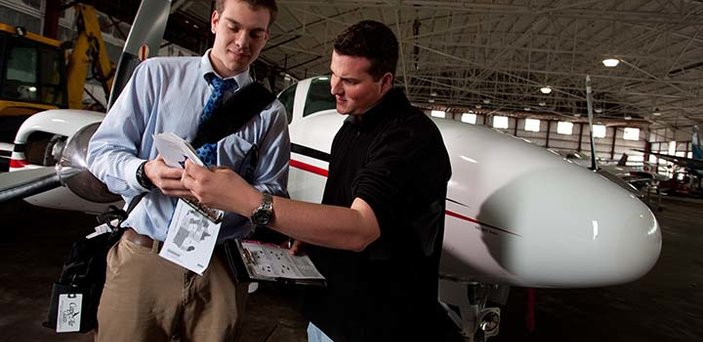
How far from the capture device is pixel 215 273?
1.58m

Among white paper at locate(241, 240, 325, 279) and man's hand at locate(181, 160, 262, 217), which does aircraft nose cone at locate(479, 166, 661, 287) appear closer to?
white paper at locate(241, 240, 325, 279)

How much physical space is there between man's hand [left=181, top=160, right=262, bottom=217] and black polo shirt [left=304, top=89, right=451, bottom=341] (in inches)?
12.2

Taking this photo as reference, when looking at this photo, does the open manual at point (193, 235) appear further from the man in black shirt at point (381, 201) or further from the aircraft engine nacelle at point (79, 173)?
the aircraft engine nacelle at point (79, 173)

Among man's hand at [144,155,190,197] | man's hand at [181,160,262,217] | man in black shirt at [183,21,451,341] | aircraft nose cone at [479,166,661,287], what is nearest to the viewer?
man's hand at [181,160,262,217]

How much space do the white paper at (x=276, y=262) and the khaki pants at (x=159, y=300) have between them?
17cm

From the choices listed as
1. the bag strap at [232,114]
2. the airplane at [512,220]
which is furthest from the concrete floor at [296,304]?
the bag strap at [232,114]

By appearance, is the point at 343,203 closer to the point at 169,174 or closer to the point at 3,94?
the point at 169,174

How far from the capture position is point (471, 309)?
2807 millimetres

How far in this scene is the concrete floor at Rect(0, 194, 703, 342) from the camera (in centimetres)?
390

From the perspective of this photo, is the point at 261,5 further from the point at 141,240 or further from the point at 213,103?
the point at 141,240

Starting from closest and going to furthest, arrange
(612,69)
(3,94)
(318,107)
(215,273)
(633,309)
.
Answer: (215,273)
(318,107)
(633,309)
(3,94)
(612,69)

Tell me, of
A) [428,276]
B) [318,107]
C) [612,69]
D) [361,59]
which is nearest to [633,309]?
[318,107]

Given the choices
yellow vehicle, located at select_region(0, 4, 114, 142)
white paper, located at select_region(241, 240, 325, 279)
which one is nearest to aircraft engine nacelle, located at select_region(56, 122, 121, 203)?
white paper, located at select_region(241, 240, 325, 279)

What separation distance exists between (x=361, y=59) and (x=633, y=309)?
5705mm
